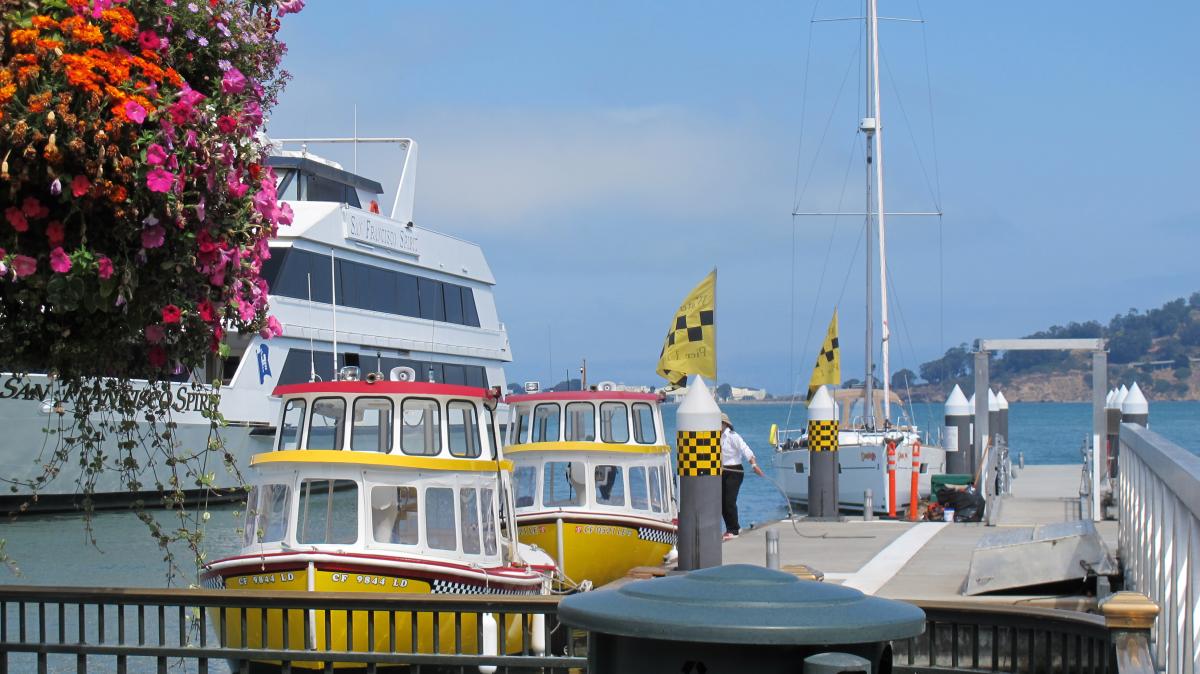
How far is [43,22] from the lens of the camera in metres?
5.30

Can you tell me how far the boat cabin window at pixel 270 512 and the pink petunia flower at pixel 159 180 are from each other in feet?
20.8

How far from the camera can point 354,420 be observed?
12508 millimetres

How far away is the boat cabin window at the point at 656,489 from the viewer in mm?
17422

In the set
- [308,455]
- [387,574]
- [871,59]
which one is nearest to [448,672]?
[387,574]

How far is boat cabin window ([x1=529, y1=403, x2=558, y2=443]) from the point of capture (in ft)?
57.7

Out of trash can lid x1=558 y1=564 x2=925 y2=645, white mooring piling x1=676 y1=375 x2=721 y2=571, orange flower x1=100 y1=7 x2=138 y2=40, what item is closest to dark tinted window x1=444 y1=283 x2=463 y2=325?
white mooring piling x1=676 y1=375 x2=721 y2=571

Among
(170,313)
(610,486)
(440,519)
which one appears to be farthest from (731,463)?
(170,313)

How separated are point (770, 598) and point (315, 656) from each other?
3.99 meters

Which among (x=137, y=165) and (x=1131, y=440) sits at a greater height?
(x=137, y=165)

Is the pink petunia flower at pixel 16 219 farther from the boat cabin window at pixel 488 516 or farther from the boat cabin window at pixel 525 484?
the boat cabin window at pixel 525 484

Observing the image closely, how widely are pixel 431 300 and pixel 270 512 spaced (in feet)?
90.5

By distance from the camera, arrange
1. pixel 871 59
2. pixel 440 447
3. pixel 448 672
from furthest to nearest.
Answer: pixel 871 59, pixel 440 447, pixel 448 672

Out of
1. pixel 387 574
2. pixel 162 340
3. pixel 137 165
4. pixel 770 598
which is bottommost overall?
pixel 387 574

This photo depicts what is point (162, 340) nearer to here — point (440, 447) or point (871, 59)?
point (440, 447)
